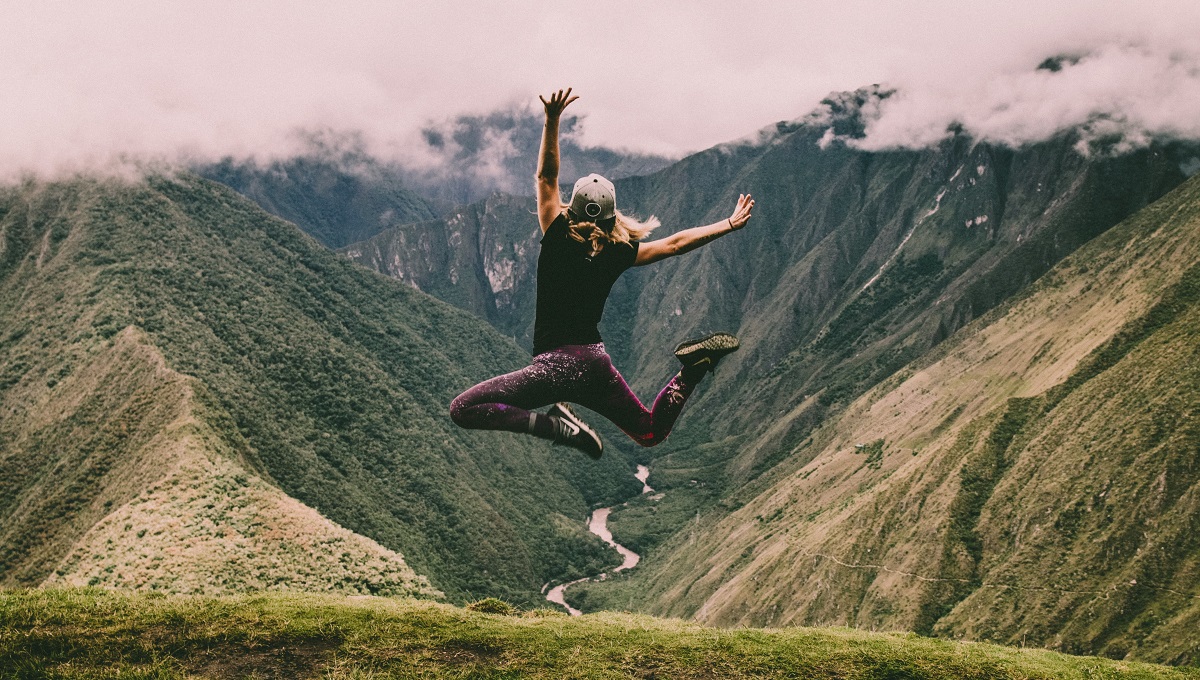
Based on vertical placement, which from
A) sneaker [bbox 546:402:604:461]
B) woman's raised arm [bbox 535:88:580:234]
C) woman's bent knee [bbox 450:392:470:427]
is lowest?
sneaker [bbox 546:402:604:461]

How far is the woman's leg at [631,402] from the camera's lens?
8.15m

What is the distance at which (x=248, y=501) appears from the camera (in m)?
61.3

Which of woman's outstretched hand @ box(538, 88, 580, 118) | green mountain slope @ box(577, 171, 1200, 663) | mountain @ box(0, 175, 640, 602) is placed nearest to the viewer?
woman's outstretched hand @ box(538, 88, 580, 118)

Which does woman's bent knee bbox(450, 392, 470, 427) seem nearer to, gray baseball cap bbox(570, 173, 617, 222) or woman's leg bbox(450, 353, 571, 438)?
woman's leg bbox(450, 353, 571, 438)

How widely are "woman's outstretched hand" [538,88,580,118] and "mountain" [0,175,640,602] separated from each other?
153 ft

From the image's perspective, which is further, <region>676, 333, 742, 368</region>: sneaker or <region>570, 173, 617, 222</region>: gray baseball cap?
<region>676, 333, 742, 368</region>: sneaker

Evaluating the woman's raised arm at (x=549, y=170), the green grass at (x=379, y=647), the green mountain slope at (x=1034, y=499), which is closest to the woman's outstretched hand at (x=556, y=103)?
the woman's raised arm at (x=549, y=170)

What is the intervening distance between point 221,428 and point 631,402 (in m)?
85.6

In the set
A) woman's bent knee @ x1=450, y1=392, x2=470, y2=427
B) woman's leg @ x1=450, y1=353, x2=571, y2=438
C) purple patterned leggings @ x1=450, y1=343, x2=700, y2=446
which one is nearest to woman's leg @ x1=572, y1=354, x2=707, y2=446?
purple patterned leggings @ x1=450, y1=343, x2=700, y2=446

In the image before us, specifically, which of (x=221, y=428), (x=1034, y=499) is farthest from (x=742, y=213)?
(x=1034, y=499)

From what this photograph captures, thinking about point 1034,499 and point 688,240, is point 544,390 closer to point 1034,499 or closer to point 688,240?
point 688,240

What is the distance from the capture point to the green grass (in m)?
9.35

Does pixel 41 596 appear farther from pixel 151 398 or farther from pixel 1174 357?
pixel 1174 357

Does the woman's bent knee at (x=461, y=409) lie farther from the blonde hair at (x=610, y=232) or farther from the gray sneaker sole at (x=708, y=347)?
the gray sneaker sole at (x=708, y=347)
